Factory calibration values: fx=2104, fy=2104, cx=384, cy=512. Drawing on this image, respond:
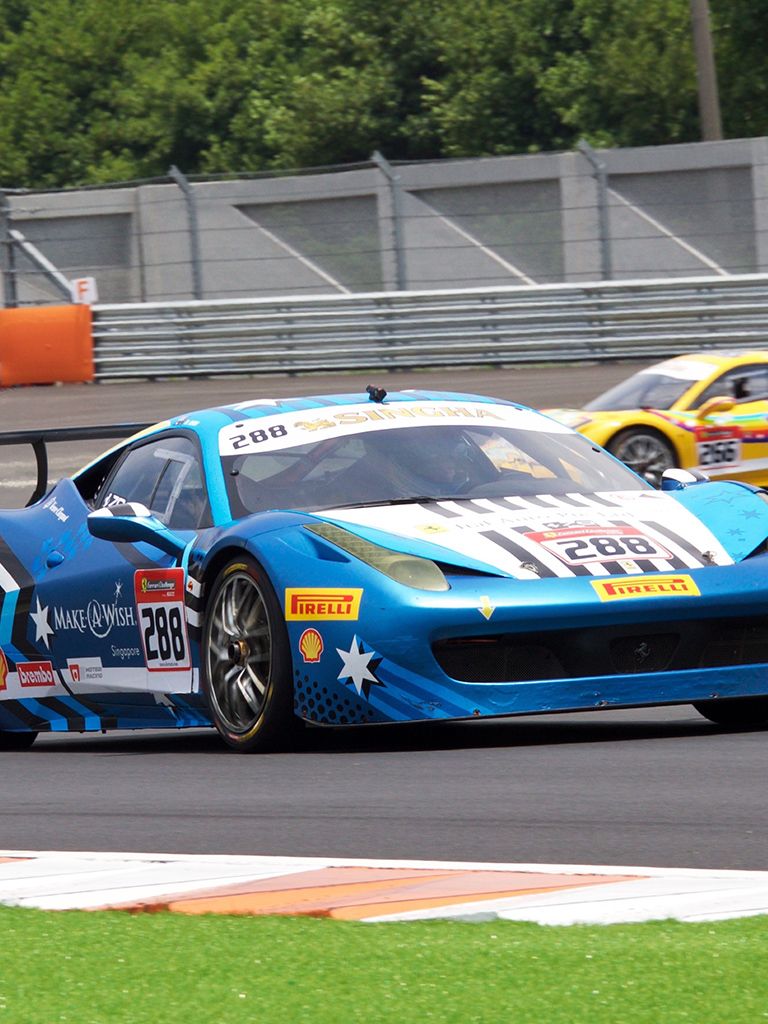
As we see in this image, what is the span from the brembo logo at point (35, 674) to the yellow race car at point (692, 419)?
32.3 ft

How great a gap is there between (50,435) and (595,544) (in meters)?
2.94

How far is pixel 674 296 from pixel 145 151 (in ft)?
129

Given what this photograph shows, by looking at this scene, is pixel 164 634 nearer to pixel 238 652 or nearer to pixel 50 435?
pixel 238 652

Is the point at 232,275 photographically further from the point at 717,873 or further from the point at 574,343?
the point at 717,873

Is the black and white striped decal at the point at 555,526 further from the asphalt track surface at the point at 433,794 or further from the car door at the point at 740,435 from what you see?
the car door at the point at 740,435

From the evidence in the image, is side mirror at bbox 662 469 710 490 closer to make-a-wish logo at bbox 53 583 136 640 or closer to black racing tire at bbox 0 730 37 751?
make-a-wish logo at bbox 53 583 136 640

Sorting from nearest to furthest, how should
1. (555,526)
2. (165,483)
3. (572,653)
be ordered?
(572,653)
(555,526)
(165,483)

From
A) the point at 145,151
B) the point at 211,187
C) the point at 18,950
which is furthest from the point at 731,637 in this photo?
the point at 145,151

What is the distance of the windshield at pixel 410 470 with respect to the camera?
7.18 m

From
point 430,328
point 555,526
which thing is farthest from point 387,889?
point 430,328

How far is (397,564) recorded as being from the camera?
643 cm

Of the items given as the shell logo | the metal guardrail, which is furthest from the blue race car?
the metal guardrail

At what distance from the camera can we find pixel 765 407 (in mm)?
17469

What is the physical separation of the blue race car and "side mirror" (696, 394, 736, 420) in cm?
959
